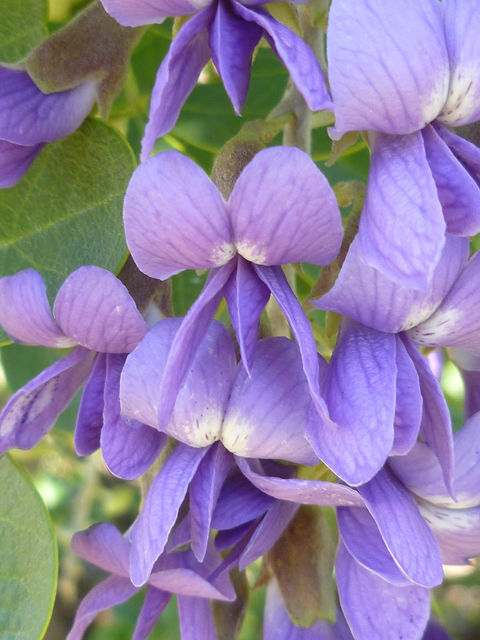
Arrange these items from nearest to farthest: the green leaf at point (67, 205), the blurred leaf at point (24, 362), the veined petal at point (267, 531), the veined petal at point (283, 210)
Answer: the veined petal at point (283, 210), the veined petal at point (267, 531), the green leaf at point (67, 205), the blurred leaf at point (24, 362)

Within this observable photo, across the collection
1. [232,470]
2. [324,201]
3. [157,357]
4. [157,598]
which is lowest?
[157,598]

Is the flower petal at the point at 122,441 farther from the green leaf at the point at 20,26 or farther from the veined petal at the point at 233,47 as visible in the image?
the green leaf at the point at 20,26

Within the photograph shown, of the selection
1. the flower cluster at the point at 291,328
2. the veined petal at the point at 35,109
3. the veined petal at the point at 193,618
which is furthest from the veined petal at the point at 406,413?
the veined petal at the point at 35,109

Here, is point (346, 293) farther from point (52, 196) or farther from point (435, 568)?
point (52, 196)

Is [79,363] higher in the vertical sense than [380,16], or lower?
lower

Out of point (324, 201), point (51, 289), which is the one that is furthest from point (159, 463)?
point (324, 201)

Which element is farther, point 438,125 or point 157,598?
point 157,598
